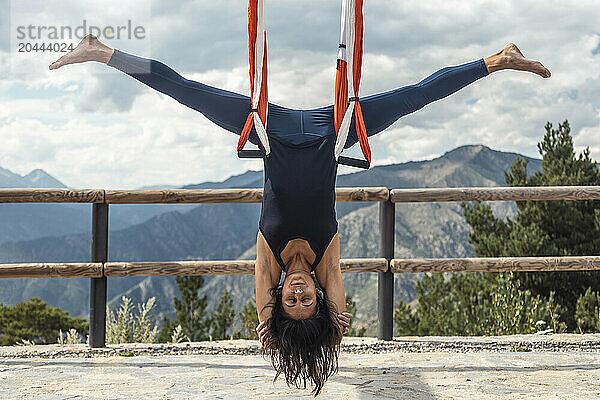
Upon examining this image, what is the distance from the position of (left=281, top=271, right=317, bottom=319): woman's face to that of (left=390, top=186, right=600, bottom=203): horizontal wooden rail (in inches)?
78.3

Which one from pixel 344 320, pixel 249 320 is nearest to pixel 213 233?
pixel 249 320

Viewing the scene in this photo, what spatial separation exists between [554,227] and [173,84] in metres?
7.95

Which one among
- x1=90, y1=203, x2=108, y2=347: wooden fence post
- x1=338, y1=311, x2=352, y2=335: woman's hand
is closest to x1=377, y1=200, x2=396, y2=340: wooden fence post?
x1=338, y1=311, x2=352, y2=335: woman's hand

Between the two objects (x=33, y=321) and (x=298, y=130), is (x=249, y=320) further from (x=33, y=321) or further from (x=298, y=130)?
(x=298, y=130)

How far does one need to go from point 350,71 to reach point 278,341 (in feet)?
4.10

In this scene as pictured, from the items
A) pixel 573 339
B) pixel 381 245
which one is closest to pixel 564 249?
pixel 573 339

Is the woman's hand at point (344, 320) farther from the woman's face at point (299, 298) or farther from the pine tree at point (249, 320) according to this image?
the pine tree at point (249, 320)

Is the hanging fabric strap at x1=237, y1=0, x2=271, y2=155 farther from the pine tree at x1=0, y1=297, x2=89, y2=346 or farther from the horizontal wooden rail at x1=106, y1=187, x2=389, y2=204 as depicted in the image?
the pine tree at x1=0, y1=297, x2=89, y2=346

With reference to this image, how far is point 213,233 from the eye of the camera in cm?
8906

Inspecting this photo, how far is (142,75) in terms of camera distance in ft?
10.2

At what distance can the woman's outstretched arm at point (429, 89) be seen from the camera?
3.20m

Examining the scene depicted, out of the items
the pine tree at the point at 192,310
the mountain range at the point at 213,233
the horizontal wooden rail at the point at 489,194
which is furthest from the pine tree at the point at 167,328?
the mountain range at the point at 213,233

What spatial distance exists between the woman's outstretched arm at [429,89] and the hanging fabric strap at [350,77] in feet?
1.28

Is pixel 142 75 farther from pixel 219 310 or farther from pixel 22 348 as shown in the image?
pixel 219 310
